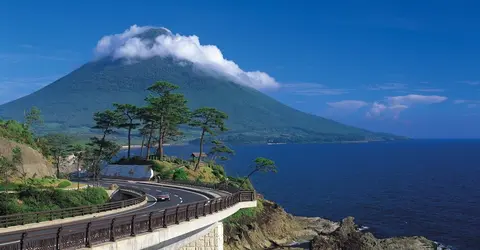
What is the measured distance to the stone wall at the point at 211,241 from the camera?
2986 cm

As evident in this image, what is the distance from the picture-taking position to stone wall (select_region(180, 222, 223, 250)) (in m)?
29.9

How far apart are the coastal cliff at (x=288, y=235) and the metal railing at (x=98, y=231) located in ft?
78.3

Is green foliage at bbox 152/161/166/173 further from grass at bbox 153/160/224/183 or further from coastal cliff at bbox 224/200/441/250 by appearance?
coastal cliff at bbox 224/200/441/250

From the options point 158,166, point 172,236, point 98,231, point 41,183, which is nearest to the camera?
point 98,231

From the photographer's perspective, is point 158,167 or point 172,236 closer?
point 172,236

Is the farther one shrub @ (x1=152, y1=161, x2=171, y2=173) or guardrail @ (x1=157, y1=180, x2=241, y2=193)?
shrub @ (x1=152, y1=161, x2=171, y2=173)

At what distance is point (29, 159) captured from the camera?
150 ft

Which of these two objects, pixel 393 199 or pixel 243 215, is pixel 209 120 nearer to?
pixel 243 215

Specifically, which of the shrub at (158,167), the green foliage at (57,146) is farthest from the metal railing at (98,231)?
the green foliage at (57,146)

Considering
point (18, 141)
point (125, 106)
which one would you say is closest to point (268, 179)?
point (125, 106)

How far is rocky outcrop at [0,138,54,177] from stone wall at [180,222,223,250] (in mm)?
21411

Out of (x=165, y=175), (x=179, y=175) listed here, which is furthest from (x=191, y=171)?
(x=165, y=175)

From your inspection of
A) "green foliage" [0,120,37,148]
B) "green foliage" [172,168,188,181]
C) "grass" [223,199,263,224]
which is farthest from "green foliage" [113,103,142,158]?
"grass" [223,199,263,224]

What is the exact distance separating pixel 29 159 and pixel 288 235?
3116 cm
